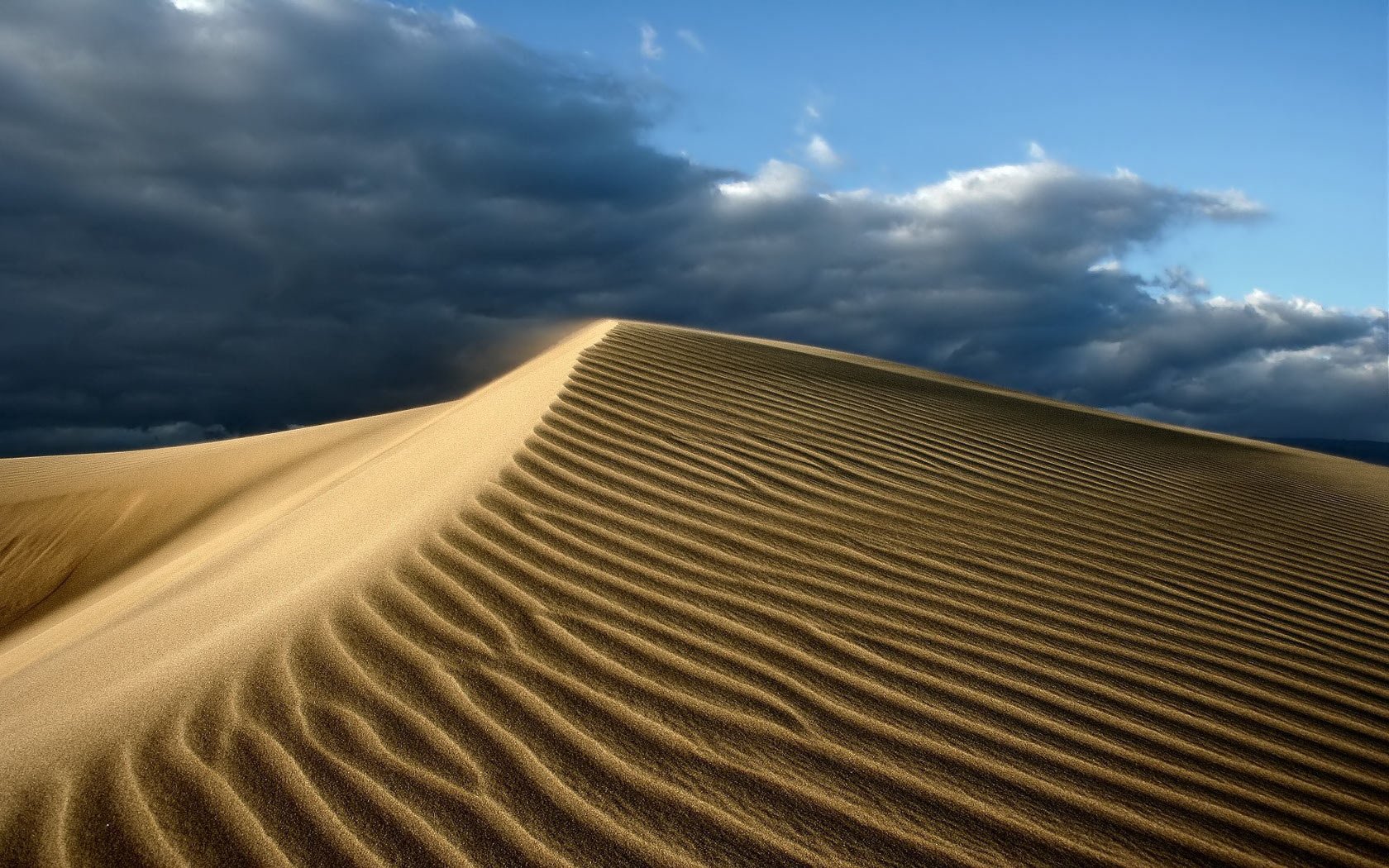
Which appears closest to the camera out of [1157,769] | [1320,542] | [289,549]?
[1157,769]

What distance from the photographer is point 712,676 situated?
2902 mm

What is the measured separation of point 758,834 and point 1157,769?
48.7 inches

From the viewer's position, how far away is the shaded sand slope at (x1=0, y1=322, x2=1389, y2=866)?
2.33m

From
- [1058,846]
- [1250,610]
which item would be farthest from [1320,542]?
[1058,846]

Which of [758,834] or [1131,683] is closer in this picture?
[758,834]

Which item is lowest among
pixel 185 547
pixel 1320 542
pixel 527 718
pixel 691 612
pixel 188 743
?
pixel 185 547

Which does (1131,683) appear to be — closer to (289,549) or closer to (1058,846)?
(1058,846)

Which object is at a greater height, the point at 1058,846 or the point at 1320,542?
the point at 1320,542

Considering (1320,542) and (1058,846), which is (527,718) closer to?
(1058,846)

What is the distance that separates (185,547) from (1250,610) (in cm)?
691

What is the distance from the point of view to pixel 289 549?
4500mm

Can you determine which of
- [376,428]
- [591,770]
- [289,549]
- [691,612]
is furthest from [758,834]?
[376,428]

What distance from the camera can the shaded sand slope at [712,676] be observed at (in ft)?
7.66

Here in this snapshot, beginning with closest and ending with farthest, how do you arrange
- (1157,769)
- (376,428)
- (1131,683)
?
(1157,769) → (1131,683) → (376,428)
